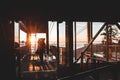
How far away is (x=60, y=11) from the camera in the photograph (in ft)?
9.82

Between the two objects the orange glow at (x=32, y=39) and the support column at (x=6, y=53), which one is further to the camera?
the orange glow at (x=32, y=39)

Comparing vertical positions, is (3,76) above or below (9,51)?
below

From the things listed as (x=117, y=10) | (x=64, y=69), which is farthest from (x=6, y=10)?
(x=64, y=69)

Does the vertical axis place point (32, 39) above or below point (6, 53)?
above

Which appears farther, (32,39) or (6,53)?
(32,39)

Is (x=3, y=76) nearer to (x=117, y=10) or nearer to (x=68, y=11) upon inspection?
(x=68, y=11)

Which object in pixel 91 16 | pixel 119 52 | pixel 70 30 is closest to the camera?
pixel 91 16

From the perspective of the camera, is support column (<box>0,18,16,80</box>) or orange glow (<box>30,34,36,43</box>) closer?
support column (<box>0,18,16,80</box>)

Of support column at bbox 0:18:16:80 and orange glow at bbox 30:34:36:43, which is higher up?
orange glow at bbox 30:34:36:43

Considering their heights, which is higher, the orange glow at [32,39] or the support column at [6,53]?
the orange glow at [32,39]

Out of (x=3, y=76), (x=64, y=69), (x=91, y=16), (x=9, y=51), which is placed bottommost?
(x=64, y=69)

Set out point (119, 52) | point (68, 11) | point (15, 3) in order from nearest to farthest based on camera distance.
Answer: point (15, 3)
point (68, 11)
point (119, 52)

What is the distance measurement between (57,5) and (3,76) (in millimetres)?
1064

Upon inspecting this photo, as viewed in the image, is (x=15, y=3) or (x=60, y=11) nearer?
(x=15, y=3)
